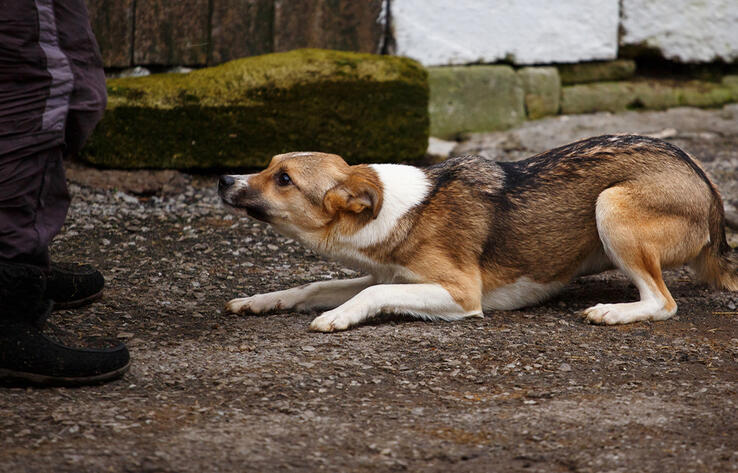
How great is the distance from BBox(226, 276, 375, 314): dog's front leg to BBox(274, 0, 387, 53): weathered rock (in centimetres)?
290

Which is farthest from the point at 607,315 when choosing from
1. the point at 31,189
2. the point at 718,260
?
the point at 31,189

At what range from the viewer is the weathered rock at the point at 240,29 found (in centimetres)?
645

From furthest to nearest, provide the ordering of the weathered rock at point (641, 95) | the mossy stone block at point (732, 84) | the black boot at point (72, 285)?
the mossy stone block at point (732, 84)
the weathered rock at point (641, 95)
the black boot at point (72, 285)

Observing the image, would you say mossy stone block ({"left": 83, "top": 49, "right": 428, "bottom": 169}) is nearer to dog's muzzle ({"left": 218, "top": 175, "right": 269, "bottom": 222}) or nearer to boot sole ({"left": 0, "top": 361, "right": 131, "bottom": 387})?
dog's muzzle ({"left": 218, "top": 175, "right": 269, "bottom": 222})

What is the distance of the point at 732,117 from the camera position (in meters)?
8.30

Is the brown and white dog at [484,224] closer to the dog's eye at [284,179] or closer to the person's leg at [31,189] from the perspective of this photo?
the dog's eye at [284,179]

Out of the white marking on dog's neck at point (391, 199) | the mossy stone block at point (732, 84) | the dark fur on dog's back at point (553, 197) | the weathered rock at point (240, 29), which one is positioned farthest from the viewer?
the mossy stone block at point (732, 84)

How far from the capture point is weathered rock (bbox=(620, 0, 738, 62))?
7.97m

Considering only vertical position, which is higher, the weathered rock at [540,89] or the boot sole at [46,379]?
the weathered rock at [540,89]

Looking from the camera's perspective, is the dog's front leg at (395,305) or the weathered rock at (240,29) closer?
the dog's front leg at (395,305)

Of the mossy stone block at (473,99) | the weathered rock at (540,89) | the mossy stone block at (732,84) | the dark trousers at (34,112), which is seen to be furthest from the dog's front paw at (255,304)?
the mossy stone block at (732,84)

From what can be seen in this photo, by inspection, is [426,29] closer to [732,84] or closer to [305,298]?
[732,84]

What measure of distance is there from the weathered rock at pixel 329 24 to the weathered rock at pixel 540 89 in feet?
5.17

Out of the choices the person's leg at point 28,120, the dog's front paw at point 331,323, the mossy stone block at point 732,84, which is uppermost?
the person's leg at point 28,120
